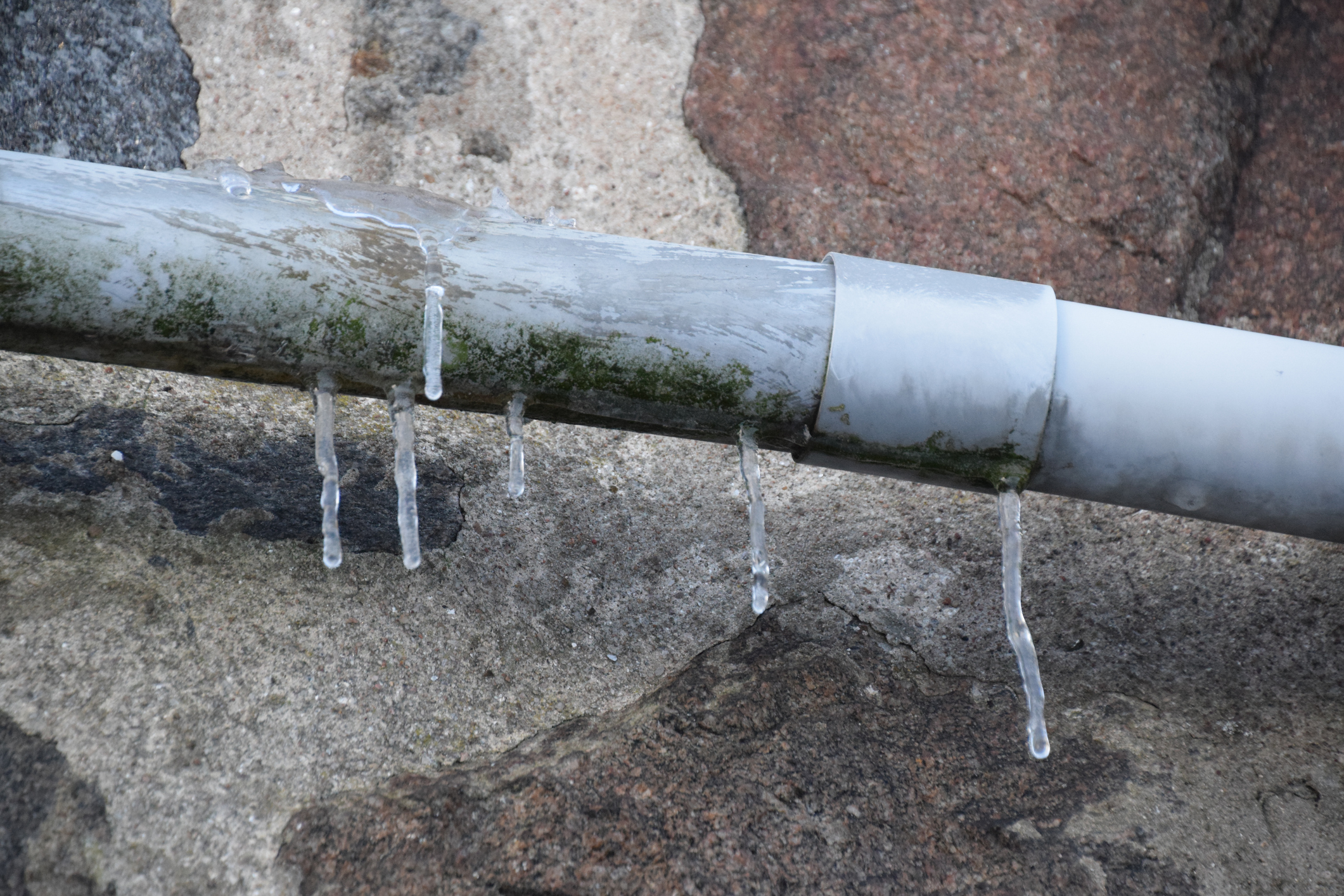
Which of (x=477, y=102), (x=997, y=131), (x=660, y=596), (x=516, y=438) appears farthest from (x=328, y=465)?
(x=997, y=131)

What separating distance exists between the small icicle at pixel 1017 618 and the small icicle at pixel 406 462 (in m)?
0.61

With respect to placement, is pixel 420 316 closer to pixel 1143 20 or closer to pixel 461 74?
pixel 461 74

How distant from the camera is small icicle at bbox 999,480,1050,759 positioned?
100 centimetres

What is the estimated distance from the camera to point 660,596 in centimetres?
131

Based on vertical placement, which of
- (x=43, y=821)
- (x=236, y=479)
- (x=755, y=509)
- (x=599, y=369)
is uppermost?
(x=599, y=369)

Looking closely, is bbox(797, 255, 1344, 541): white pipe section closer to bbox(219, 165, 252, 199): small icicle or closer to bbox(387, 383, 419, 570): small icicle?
bbox(387, 383, 419, 570): small icicle

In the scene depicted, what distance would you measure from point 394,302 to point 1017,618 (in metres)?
0.71

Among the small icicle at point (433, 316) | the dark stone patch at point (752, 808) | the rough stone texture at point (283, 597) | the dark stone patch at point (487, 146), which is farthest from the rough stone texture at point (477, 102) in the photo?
the dark stone patch at point (752, 808)

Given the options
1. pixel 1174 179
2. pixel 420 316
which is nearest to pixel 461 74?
pixel 420 316

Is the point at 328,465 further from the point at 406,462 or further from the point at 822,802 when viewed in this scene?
the point at 822,802

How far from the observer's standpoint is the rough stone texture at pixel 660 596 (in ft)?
3.36

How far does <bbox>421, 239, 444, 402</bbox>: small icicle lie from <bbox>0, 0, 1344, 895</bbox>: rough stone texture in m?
0.44

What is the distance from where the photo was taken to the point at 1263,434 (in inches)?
36.9

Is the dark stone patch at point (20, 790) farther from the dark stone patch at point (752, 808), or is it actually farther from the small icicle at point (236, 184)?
the small icicle at point (236, 184)
